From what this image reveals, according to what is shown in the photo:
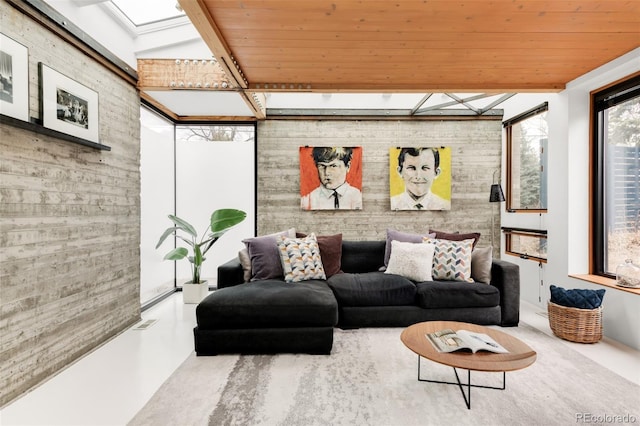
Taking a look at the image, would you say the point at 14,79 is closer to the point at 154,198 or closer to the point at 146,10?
the point at 146,10

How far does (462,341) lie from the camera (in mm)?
2014

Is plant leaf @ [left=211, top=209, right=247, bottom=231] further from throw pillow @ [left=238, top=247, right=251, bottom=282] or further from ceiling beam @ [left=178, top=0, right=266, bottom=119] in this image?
ceiling beam @ [left=178, top=0, right=266, bottom=119]

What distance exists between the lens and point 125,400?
6.57 ft

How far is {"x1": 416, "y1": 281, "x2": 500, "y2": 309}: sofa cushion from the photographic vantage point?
3186mm

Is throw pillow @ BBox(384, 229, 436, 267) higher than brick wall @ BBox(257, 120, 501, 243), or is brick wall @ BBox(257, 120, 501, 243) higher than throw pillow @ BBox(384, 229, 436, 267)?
brick wall @ BBox(257, 120, 501, 243)

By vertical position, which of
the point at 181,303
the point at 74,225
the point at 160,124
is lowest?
the point at 181,303

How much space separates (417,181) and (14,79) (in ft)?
14.3

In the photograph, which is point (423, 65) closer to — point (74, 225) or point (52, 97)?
point (52, 97)

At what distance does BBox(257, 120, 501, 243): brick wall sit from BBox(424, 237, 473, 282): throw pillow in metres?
1.26

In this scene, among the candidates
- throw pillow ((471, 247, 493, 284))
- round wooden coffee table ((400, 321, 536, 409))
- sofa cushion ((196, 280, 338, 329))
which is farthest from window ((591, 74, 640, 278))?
sofa cushion ((196, 280, 338, 329))

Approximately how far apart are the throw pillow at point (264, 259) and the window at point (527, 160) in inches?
131

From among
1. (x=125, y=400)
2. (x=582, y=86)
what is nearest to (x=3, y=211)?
(x=125, y=400)

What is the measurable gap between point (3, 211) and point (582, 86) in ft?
16.6

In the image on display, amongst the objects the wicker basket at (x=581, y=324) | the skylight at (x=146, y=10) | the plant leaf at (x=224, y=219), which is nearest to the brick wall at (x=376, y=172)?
the plant leaf at (x=224, y=219)
